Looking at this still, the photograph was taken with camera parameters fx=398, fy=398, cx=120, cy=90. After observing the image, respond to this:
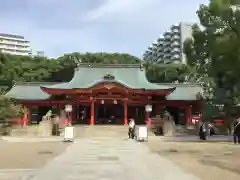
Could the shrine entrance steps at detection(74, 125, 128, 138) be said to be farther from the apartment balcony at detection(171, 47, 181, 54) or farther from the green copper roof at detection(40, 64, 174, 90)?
the apartment balcony at detection(171, 47, 181, 54)

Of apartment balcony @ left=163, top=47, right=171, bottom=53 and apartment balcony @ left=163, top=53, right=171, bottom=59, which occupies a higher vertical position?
apartment balcony @ left=163, top=47, right=171, bottom=53

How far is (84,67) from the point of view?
1953 inches

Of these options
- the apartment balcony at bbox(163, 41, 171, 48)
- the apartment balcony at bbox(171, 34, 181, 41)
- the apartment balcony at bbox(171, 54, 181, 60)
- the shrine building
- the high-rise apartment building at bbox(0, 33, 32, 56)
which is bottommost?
the shrine building

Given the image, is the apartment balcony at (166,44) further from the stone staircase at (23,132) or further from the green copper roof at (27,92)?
the stone staircase at (23,132)

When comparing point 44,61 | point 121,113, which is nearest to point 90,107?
point 121,113

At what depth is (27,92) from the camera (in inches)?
1826

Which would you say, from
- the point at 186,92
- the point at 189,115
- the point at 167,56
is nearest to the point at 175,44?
the point at 167,56

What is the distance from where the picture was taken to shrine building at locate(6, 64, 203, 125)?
4153 centimetres

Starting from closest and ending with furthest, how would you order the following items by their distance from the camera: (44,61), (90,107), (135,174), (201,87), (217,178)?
1. (217,178)
2. (135,174)
3. (90,107)
4. (201,87)
5. (44,61)

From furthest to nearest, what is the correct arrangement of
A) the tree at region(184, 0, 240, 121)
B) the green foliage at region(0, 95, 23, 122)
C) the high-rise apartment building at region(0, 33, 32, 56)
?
1. the high-rise apartment building at region(0, 33, 32, 56)
2. the green foliage at region(0, 95, 23, 122)
3. the tree at region(184, 0, 240, 121)

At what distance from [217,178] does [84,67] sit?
4076 cm

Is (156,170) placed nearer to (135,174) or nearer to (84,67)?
(135,174)

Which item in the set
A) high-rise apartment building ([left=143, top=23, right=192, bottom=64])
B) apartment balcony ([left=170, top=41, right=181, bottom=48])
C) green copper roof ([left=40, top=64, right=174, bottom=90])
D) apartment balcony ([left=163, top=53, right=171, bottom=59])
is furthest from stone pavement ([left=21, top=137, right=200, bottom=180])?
apartment balcony ([left=170, top=41, right=181, bottom=48])

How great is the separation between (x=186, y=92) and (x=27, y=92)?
61.0 feet
